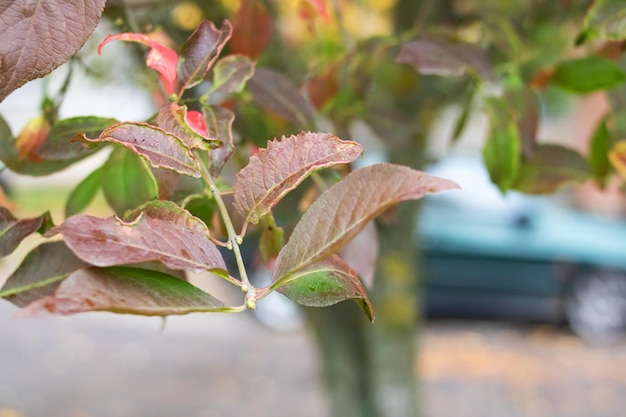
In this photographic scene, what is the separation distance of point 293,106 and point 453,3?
135cm

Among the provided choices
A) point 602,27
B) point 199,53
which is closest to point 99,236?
point 199,53

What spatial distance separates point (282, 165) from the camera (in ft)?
1.97

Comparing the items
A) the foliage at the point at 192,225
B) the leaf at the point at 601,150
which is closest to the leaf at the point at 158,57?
the foliage at the point at 192,225

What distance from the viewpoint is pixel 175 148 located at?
2.00 feet

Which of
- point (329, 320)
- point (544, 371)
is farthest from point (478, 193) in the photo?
point (329, 320)

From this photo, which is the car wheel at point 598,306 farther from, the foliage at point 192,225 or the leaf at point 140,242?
the leaf at point 140,242

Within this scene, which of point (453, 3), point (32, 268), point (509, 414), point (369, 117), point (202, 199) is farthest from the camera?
point (509, 414)

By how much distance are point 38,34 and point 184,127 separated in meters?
0.14

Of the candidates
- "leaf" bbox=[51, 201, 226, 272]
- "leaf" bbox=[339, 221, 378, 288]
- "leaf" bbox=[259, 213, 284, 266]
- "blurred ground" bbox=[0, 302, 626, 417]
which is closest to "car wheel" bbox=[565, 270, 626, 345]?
"blurred ground" bbox=[0, 302, 626, 417]

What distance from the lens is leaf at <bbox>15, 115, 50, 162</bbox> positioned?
2.67 ft

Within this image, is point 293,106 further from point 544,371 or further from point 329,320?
point 544,371

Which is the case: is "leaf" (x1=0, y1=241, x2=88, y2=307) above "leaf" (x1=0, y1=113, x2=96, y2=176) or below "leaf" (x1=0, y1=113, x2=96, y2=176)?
below

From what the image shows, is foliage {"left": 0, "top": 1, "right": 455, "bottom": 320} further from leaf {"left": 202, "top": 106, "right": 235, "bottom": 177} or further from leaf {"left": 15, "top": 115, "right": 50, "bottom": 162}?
leaf {"left": 15, "top": 115, "right": 50, "bottom": 162}

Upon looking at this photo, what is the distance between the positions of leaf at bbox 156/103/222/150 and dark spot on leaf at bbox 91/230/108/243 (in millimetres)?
114
